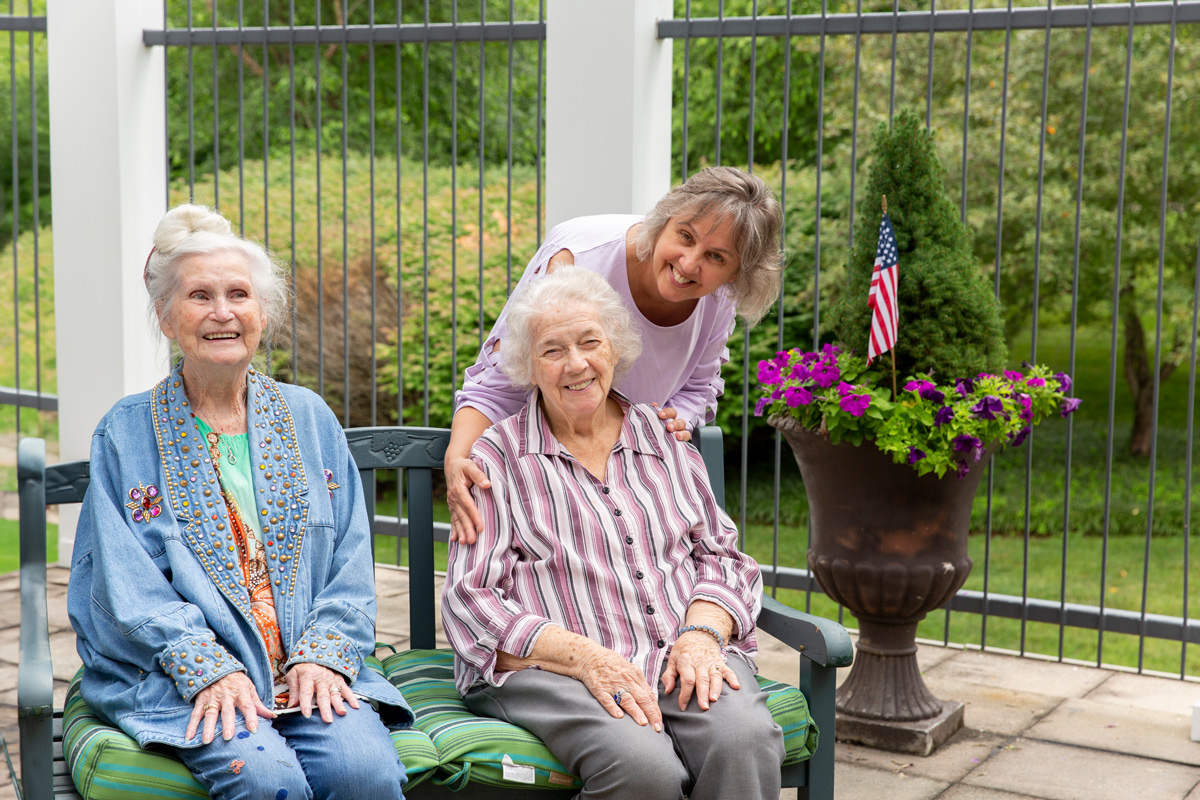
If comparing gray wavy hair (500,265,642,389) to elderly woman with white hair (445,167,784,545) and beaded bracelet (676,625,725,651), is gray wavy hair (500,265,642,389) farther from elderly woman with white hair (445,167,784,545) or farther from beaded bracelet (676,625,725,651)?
beaded bracelet (676,625,725,651)

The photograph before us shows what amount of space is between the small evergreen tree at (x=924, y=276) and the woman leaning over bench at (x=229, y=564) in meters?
1.79

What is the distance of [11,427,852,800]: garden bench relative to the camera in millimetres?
2039

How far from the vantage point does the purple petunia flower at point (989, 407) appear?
3383 millimetres

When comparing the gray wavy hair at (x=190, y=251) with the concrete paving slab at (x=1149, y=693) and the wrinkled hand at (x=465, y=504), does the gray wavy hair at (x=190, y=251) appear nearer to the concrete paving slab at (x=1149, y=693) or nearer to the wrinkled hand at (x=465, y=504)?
the wrinkled hand at (x=465, y=504)

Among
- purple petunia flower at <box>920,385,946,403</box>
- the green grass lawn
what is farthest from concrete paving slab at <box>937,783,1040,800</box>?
the green grass lawn

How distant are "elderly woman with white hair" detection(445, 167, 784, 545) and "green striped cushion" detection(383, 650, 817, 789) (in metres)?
0.36

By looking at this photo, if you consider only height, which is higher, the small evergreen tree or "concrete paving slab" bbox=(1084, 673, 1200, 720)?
the small evergreen tree

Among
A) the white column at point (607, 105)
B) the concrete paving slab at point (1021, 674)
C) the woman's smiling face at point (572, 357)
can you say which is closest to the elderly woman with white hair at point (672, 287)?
the woman's smiling face at point (572, 357)

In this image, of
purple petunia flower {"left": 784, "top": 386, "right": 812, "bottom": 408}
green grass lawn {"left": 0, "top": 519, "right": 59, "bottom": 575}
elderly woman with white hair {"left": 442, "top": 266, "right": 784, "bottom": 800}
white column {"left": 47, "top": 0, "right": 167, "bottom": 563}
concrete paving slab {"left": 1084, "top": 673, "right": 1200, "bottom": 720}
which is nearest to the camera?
elderly woman with white hair {"left": 442, "top": 266, "right": 784, "bottom": 800}

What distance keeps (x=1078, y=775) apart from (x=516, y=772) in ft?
6.40

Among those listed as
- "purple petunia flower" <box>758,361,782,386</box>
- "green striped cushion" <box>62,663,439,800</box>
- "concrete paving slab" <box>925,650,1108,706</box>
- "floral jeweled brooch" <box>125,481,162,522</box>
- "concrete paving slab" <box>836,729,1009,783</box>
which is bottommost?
"concrete paving slab" <box>925,650,1108,706</box>

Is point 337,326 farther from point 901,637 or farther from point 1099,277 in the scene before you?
point 1099,277

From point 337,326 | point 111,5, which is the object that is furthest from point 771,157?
point 111,5

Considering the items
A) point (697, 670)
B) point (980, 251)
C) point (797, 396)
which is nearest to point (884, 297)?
point (797, 396)
